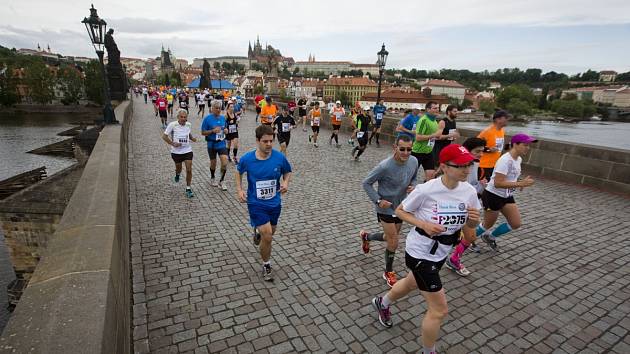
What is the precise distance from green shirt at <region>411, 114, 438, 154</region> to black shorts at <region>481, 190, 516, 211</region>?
2.32 metres

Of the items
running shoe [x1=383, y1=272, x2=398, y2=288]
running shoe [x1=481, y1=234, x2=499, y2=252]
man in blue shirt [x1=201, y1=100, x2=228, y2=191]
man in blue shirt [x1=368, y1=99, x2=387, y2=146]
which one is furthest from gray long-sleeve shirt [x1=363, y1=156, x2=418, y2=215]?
man in blue shirt [x1=368, y1=99, x2=387, y2=146]

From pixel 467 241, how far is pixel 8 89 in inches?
3290

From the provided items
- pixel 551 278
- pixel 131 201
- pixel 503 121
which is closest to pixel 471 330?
pixel 551 278

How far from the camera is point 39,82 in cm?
6688

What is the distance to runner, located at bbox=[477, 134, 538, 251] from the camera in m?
4.47

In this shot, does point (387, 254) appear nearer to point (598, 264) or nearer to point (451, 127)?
point (598, 264)

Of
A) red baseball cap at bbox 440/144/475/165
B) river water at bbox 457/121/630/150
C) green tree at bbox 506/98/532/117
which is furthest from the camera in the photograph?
green tree at bbox 506/98/532/117

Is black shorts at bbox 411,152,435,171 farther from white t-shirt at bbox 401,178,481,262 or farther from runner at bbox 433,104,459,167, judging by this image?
white t-shirt at bbox 401,178,481,262

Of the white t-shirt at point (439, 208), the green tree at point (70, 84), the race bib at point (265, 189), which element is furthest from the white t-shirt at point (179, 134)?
the green tree at point (70, 84)

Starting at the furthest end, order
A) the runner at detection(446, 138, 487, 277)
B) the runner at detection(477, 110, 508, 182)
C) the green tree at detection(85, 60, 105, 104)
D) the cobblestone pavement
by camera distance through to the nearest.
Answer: the green tree at detection(85, 60, 105, 104)
the runner at detection(477, 110, 508, 182)
the runner at detection(446, 138, 487, 277)
the cobblestone pavement

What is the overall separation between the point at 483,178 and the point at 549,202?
10.7ft

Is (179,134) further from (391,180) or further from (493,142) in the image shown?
(493,142)

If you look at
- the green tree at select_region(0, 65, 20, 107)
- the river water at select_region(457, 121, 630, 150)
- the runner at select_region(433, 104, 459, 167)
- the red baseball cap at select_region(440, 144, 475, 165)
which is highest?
the red baseball cap at select_region(440, 144, 475, 165)

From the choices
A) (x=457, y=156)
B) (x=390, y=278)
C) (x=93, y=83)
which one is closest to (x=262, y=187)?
(x=390, y=278)
